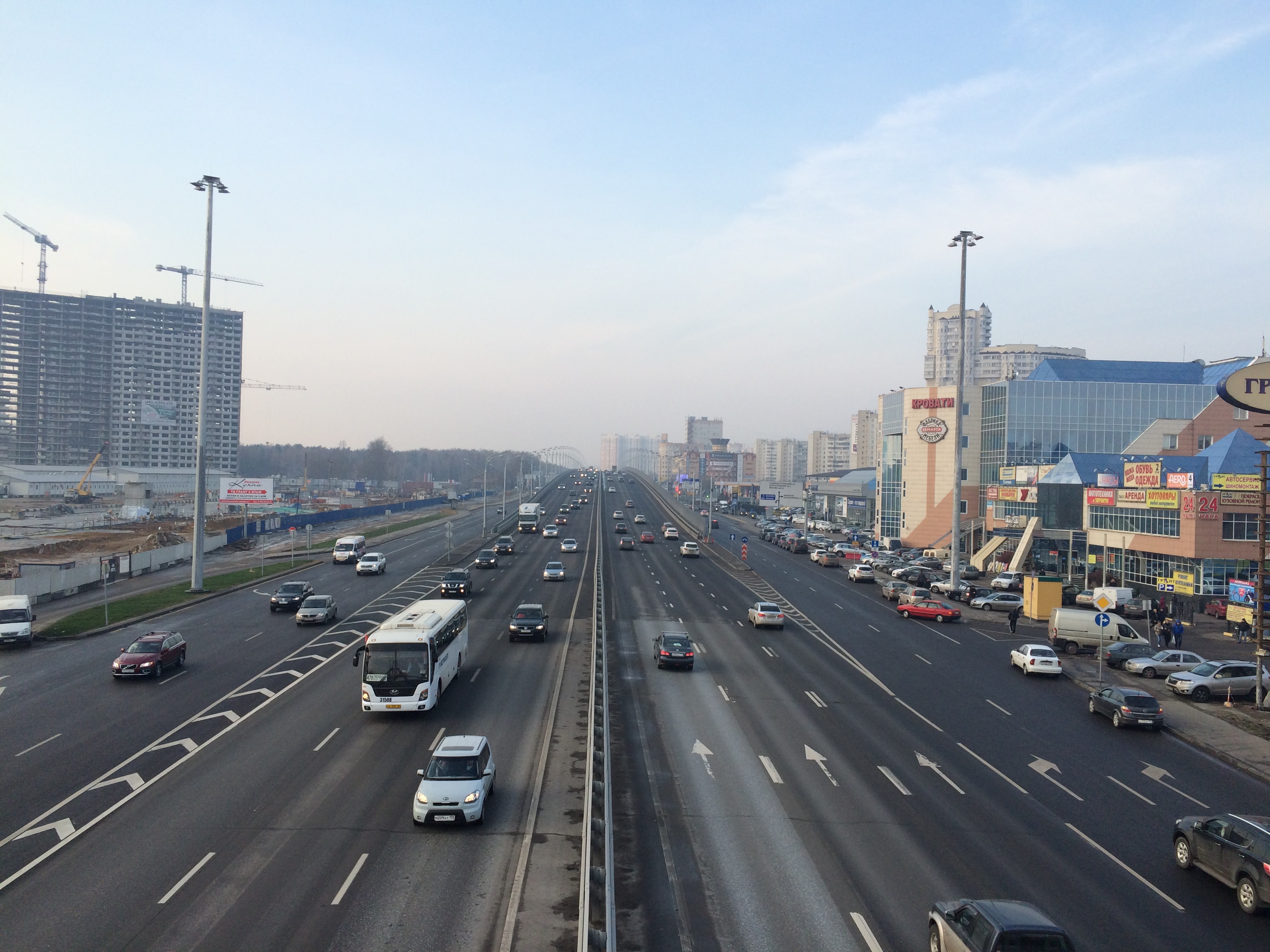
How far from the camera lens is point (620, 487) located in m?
197

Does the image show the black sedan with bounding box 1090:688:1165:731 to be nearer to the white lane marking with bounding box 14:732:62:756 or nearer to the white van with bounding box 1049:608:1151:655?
the white van with bounding box 1049:608:1151:655

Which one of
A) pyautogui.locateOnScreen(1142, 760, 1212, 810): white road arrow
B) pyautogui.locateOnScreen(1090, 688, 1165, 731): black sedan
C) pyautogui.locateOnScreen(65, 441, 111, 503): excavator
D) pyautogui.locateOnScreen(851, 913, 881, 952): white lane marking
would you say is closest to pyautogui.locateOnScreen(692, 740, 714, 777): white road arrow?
pyautogui.locateOnScreen(851, 913, 881, 952): white lane marking

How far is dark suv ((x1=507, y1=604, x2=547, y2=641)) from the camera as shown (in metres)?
37.1

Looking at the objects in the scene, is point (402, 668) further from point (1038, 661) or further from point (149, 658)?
point (1038, 661)

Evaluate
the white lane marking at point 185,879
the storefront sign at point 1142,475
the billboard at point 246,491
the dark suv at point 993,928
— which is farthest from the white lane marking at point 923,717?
the billboard at point 246,491

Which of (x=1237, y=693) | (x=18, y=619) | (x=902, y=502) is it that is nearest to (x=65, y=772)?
(x=18, y=619)

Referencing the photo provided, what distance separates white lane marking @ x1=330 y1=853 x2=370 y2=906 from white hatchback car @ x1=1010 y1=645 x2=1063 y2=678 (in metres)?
28.6

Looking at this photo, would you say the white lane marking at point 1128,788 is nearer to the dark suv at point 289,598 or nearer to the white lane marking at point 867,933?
the white lane marking at point 867,933

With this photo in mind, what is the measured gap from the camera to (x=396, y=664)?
24.6 meters

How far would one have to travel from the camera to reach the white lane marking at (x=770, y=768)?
65.9 ft

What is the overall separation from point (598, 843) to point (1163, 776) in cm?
1638

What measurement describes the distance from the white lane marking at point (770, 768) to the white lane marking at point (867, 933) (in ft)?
21.7

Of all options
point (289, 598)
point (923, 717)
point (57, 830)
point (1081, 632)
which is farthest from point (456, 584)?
point (1081, 632)

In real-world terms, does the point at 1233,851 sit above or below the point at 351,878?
above
